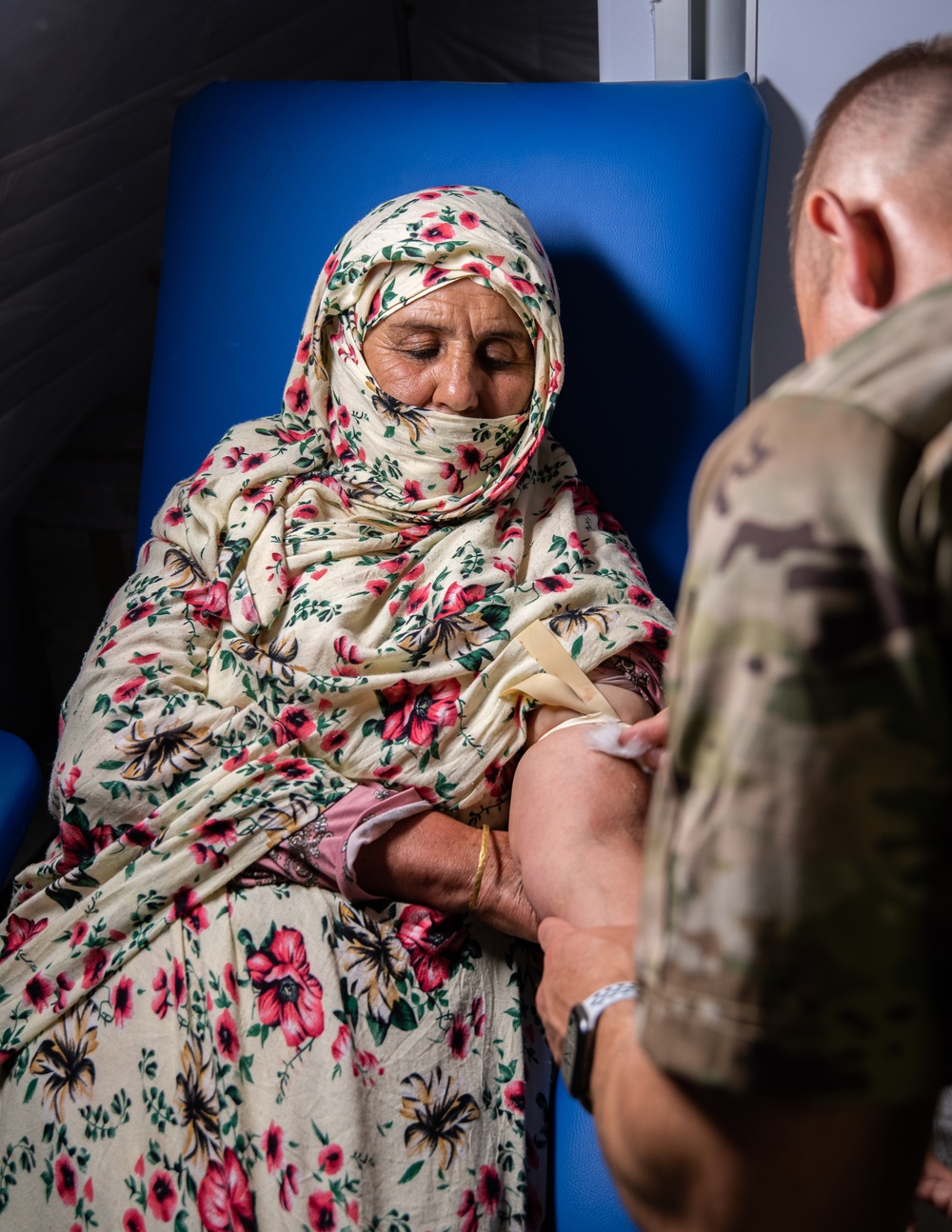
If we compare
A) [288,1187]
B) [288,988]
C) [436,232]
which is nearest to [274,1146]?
[288,1187]

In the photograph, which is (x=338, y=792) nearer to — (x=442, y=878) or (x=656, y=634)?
(x=442, y=878)

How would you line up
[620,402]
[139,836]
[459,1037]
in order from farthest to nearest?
[620,402] < [139,836] < [459,1037]

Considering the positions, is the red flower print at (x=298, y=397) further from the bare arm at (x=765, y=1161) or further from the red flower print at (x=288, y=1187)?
the bare arm at (x=765, y=1161)

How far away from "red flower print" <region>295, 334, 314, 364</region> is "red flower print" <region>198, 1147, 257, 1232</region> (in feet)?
3.40

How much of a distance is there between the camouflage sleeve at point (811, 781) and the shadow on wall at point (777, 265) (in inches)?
58.2

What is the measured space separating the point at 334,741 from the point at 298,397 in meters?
0.57

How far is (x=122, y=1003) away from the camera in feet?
3.86

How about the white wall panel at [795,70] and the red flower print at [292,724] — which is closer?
the red flower print at [292,724]

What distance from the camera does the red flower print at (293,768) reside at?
1.30 meters

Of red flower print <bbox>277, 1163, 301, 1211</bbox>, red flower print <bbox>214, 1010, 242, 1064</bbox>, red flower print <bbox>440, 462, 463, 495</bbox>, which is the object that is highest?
red flower print <bbox>440, 462, 463, 495</bbox>

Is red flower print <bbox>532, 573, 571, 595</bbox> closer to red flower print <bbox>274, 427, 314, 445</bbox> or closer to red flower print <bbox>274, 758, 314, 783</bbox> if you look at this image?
red flower print <bbox>274, 758, 314, 783</bbox>

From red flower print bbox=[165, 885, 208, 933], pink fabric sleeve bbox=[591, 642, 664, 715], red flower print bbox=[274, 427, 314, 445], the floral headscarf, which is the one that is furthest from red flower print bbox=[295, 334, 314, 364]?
red flower print bbox=[165, 885, 208, 933]

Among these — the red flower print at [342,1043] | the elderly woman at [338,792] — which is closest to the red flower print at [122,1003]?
the elderly woman at [338,792]

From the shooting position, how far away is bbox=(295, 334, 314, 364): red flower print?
5.10 feet
